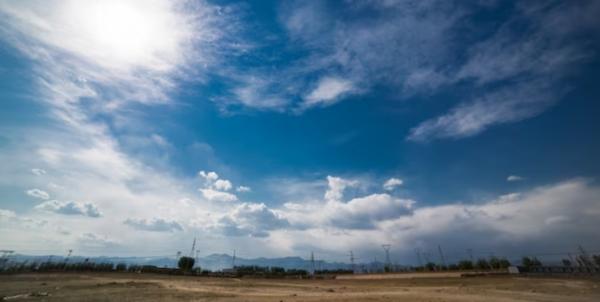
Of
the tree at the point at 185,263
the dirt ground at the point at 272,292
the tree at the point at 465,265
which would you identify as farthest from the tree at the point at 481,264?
the tree at the point at 185,263

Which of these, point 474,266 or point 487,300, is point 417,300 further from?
point 474,266

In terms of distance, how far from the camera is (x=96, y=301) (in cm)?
1781

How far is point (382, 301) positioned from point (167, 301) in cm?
1453

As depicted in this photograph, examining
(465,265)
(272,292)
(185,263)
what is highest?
(185,263)

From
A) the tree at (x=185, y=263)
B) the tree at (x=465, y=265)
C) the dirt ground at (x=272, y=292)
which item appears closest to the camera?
the dirt ground at (x=272, y=292)

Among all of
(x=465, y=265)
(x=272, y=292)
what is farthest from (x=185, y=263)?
(x=465, y=265)

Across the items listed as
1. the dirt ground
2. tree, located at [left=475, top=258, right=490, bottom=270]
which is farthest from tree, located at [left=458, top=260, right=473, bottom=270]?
the dirt ground

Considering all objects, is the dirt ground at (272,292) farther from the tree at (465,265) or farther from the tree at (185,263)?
the tree at (465,265)

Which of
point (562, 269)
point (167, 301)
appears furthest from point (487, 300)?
point (562, 269)

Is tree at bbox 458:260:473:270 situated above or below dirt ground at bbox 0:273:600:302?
above

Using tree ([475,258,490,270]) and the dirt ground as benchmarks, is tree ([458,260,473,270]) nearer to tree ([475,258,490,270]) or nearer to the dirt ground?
tree ([475,258,490,270])

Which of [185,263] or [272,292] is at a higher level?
[185,263]

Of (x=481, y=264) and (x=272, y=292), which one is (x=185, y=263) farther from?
(x=481, y=264)

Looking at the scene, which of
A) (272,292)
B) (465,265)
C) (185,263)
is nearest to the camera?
(272,292)
